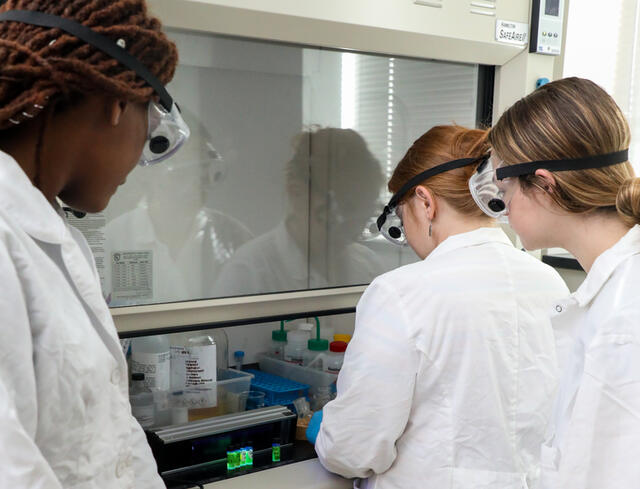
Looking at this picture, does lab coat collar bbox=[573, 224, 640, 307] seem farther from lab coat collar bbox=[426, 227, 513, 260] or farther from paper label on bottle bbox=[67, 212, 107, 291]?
paper label on bottle bbox=[67, 212, 107, 291]

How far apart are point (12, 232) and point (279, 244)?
101cm

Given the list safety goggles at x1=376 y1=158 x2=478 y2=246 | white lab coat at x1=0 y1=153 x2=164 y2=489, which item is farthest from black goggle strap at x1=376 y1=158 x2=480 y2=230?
white lab coat at x1=0 y1=153 x2=164 y2=489

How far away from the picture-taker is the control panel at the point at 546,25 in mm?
1745

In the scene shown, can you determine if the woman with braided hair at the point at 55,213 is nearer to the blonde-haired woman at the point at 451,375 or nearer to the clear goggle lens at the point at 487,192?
the blonde-haired woman at the point at 451,375

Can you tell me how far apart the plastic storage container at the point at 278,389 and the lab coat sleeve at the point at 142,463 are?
73 cm

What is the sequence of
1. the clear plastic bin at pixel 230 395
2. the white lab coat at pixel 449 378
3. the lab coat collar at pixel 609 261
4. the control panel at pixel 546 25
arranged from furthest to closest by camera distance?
the control panel at pixel 546 25 → the clear plastic bin at pixel 230 395 → the white lab coat at pixel 449 378 → the lab coat collar at pixel 609 261

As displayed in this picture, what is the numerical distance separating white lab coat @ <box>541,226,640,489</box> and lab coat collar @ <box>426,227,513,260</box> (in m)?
0.36

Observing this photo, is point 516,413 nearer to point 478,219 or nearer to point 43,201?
point 478,219

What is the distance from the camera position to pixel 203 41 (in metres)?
1.49

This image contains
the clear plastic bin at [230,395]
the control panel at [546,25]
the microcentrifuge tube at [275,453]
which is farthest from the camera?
the control panel at [546,25]

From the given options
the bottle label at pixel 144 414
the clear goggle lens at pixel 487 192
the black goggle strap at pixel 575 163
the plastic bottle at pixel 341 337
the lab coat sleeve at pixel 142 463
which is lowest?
the bottle label at pixel 144 414

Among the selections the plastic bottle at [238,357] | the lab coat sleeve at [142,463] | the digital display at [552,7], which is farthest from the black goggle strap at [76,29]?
the digital display at [552,7]

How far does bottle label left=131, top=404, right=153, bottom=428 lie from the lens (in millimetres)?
1496

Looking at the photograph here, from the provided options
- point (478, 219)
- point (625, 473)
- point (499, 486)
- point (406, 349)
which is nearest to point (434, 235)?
point (478, 219)
